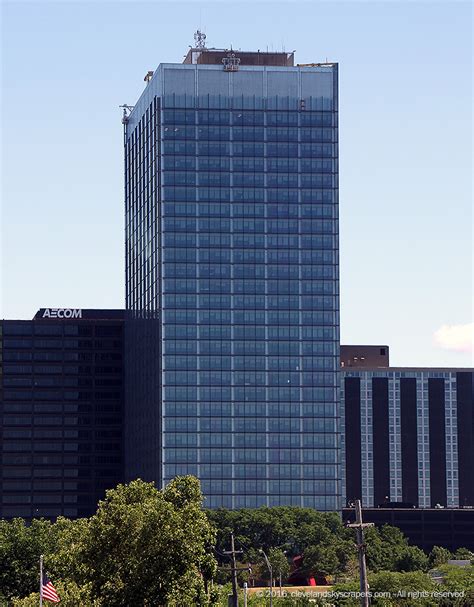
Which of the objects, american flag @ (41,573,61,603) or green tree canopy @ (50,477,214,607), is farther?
green tree canopy @ (50,477,214,607)

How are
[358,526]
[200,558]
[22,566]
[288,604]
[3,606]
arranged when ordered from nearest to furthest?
[358,526] → [200,558] → [3,606] → [22,566] → [288,604]

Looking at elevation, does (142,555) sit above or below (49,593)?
above

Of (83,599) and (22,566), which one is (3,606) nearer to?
(22,566)

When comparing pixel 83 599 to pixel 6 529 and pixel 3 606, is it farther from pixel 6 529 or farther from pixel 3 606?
pixel 6 529

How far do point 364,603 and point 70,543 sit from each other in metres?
51.8

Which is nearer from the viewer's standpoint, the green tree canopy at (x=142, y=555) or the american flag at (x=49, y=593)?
the american flag at (x=49, y=593)

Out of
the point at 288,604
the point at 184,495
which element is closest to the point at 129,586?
the point at 184,495

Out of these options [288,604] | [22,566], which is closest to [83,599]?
[22,566]

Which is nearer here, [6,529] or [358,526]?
[358,526]

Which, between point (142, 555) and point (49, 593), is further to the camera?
point (142, 555)

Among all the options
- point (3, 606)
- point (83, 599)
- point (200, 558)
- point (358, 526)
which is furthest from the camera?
point (3, 606)

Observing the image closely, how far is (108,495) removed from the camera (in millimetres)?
139750

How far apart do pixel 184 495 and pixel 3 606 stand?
91.9ft

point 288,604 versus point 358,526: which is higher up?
point 358,526
